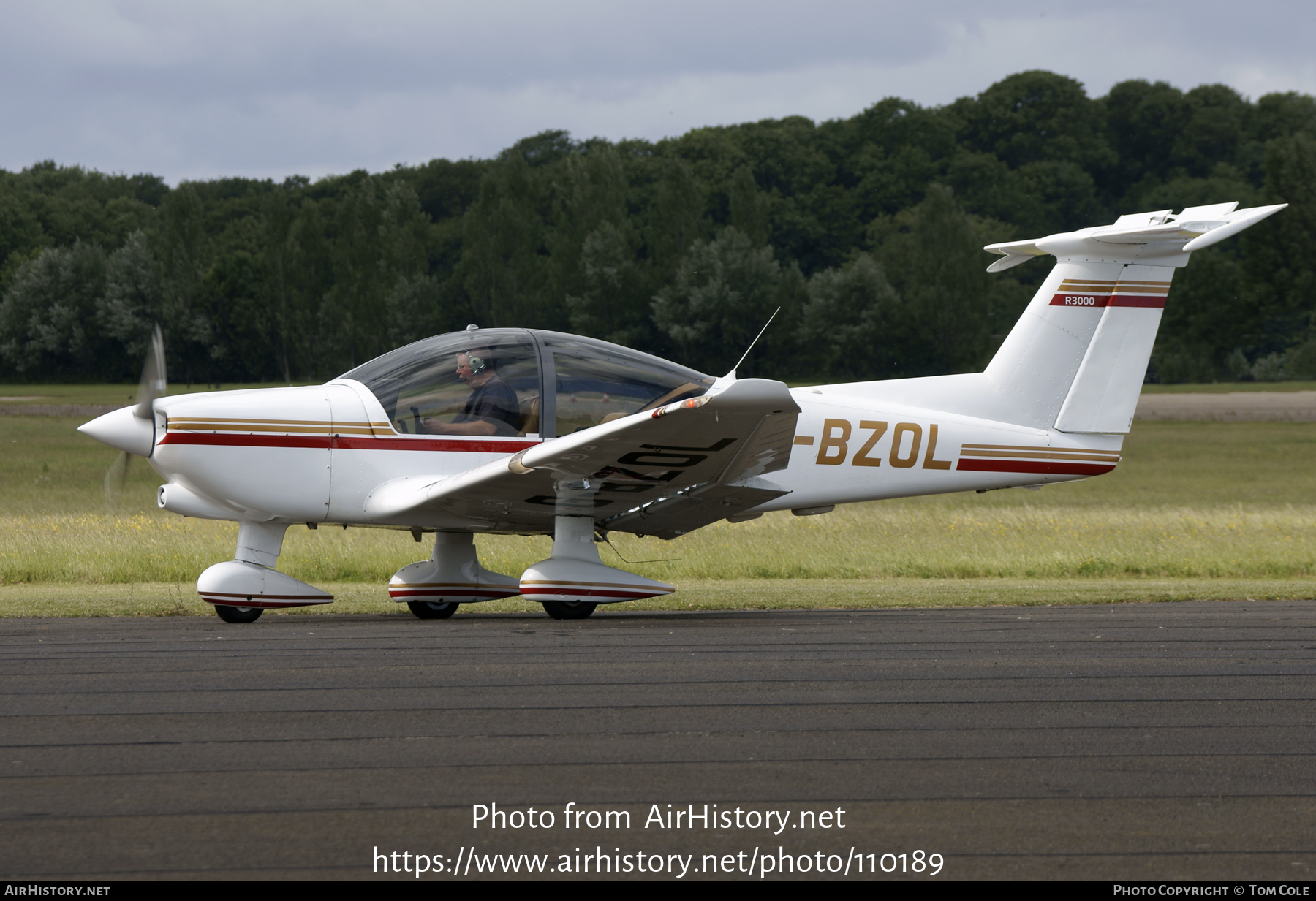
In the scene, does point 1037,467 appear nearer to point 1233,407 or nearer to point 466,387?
point 466,387

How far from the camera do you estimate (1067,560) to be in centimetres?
1577

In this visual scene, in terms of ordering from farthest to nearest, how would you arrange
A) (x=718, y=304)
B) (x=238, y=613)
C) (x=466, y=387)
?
(x=718, y=304)
(x=466, y=387)
(x=238, y=613)

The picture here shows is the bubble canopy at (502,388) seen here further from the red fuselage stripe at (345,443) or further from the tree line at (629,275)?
the tree line at (629,275)

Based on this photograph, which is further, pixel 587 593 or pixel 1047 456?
pixel 1047 456

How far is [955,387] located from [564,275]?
202 ft

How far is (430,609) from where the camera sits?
1010cm

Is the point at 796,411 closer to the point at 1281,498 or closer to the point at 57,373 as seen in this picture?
the point at 1281,498

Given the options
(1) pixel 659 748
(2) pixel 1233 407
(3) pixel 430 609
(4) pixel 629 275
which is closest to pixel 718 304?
(4) pixel 629 275

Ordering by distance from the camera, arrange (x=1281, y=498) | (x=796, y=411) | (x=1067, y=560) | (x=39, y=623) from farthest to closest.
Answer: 1. (x=1281, y=498)
2. (x=1067, y=560)
3. (x=39, y=623)
4. (x=796, y=411)

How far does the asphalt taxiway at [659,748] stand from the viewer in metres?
3.85

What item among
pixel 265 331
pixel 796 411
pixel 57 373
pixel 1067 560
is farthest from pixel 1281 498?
pixel 57 373

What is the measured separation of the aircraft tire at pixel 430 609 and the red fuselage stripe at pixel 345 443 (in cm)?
133

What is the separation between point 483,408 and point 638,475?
1.46m
